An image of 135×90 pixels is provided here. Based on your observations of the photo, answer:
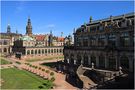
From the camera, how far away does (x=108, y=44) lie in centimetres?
6412

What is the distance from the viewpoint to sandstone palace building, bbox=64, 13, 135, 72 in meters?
55.9

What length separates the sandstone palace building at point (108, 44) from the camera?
5594cm

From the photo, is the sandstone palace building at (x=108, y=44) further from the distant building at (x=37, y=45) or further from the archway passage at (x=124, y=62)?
the distant building at (x=37, y=45)

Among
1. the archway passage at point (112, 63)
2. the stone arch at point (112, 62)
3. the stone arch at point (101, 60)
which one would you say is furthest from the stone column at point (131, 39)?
the stone arch at point (101, 60)

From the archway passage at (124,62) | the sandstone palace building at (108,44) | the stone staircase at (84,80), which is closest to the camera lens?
the stone staircase at (84,80)

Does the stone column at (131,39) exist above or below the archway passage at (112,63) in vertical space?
above

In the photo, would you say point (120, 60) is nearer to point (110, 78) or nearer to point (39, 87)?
point (110, 78)

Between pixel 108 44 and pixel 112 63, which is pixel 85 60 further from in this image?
pixel 112 63

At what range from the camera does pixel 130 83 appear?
141 feet

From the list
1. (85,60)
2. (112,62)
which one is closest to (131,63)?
(112,62)

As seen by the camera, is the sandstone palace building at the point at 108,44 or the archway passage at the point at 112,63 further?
the archway passage at the point at 112,63

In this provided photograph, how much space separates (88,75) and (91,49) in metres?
12.5

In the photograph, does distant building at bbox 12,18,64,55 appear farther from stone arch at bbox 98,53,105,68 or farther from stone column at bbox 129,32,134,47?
stone column at bbox 129,32,134,47

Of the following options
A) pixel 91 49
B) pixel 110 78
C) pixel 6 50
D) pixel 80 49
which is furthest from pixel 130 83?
pixel 6 50
